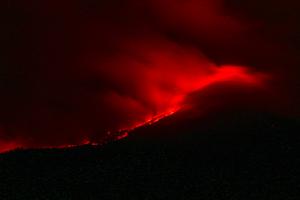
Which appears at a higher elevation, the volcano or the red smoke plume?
the red smoke plume

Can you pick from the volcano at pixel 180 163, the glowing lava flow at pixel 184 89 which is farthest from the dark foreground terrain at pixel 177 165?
the glowing lava flow at pixel 184 89

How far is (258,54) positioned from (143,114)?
1099 millimetres

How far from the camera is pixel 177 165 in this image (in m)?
3.08

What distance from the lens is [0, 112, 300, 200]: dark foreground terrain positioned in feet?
9.41

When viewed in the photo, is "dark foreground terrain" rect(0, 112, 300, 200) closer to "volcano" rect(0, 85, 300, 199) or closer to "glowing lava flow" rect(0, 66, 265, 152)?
"volcano" rect(0, 85, 300, 199)

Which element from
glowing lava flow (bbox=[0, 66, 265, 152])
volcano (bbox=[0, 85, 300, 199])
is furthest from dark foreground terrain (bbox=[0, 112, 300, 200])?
glowing lava flow (bbox=[0, 66, 265, 152])

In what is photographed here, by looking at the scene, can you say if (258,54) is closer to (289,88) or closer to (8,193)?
(289,88)

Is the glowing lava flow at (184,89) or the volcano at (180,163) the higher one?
the glowing lava flow at (184,89)

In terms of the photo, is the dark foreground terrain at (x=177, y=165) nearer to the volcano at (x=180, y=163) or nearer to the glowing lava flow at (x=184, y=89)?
the volcano at (x=180, y=163)

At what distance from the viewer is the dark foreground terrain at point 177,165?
287cm

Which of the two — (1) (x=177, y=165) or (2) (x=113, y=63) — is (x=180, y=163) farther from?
(2) (x=113, y=63)

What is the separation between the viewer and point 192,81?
162 inches

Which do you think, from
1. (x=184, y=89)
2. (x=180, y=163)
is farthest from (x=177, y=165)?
(x=184, y=89)

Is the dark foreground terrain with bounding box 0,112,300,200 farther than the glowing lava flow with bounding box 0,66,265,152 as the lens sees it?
No
